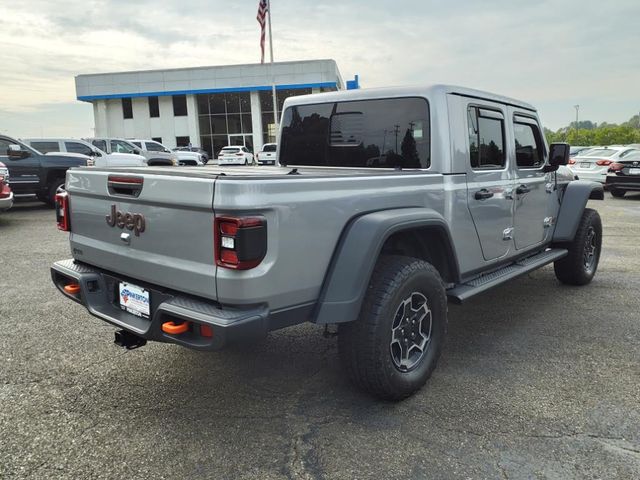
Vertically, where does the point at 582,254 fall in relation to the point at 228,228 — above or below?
below

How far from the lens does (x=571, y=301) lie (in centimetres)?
508

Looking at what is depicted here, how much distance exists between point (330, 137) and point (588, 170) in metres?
14.5

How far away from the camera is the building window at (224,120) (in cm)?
4488

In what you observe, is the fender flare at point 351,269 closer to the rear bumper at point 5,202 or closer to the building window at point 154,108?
the rear bumper at point 5,202

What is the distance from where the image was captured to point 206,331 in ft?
8.04

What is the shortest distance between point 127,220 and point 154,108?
4617 centimetres

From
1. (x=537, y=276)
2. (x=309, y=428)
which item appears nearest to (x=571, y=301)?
(x=537, y=276)

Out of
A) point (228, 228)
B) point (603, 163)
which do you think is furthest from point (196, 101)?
point (228, 228)

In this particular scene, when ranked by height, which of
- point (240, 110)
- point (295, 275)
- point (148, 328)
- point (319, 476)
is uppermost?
point (240, 110)

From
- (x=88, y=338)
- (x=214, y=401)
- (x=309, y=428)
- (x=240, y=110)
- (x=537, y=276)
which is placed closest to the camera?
(x=309, y=428)

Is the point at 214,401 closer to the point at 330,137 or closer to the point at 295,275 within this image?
the point at 295,275

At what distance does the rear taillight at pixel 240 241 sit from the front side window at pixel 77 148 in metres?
14.7

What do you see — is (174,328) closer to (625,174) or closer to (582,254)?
(582,254)

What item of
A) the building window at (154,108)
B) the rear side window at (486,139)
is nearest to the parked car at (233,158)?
the building window at (154,108)
